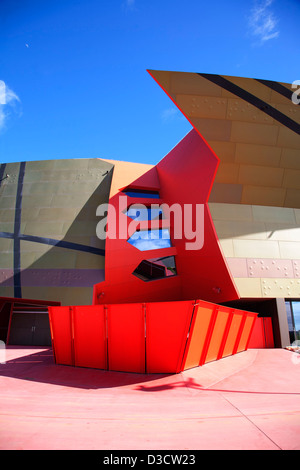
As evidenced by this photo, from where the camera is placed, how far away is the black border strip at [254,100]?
9.61m

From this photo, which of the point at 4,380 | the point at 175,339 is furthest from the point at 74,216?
the point at 175,339

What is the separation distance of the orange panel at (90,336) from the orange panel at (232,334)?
5054 mm

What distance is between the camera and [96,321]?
6.96 meters

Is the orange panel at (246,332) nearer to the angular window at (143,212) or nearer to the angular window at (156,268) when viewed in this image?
the angular window at (156,268)

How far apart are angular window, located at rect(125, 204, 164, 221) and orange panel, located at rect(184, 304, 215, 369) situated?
423 inches

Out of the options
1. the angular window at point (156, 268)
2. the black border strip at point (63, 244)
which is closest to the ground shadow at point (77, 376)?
the black border strip at point (63, 244)

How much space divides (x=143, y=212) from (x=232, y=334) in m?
10.4

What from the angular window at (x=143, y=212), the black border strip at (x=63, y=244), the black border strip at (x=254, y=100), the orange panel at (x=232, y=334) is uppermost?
the black border strip at (x=254, y=100)

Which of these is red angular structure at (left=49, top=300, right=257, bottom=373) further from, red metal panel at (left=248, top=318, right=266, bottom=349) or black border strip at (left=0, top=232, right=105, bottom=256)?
black border strip at (left=0, top=232, right=105, bottom=256)

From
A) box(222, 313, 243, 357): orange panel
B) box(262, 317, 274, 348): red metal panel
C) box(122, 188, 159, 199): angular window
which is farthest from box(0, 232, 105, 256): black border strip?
box(262, 317, 274, 348): red metal panel

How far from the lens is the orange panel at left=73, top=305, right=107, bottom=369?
6852 mm
